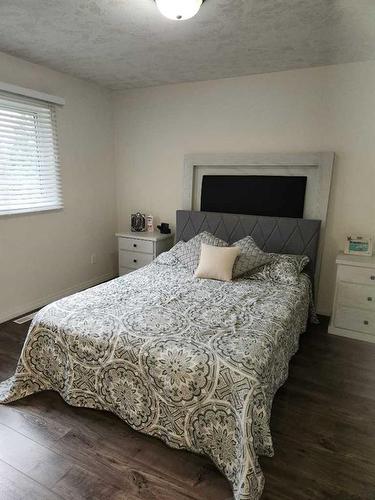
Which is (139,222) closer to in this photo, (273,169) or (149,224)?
(149,224)

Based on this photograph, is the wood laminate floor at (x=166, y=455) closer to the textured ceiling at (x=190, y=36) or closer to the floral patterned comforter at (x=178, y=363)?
the floral patterned comforter at (x=178, y=363)

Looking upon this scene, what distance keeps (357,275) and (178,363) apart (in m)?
2.00

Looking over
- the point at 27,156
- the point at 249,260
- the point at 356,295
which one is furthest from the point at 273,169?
the point at 27,156

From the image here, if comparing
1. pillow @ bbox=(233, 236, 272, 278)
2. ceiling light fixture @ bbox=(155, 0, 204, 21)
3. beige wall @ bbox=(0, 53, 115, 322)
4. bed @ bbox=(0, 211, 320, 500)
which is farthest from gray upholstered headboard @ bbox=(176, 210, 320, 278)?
ceiling light fixture @ bbox=(155, 0, 204, 21)

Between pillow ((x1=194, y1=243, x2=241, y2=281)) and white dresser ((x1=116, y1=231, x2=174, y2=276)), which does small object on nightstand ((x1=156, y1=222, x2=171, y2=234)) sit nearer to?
white dresser ((x1=116, y1=231, x2=174, y2=276))

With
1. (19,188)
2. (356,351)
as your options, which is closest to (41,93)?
(19,188)

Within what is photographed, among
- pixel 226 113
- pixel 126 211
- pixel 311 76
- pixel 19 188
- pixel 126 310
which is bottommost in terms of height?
pixel 126 310

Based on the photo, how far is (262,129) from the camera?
3420 millimetres

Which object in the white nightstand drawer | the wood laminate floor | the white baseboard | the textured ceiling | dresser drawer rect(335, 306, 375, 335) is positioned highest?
the textured ceiling

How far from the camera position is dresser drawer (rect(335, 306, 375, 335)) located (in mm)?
2873

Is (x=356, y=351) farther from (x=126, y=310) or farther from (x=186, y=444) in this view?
(x=126, y=310)

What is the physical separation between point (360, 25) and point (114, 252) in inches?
143

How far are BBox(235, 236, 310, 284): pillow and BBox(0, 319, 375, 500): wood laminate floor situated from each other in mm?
886

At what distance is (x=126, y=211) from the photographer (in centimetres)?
446
